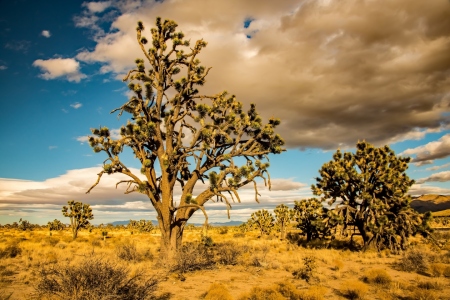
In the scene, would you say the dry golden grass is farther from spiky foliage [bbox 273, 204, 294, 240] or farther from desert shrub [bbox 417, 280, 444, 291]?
spiky foliage [bbox 273, 204, 294, 240]

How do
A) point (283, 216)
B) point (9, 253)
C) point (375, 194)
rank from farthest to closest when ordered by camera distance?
point (283, 216) → point (375, 194) → point (9, 253)

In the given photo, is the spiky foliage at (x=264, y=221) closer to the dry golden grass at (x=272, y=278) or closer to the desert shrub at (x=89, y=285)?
the dry golden grass at (x=272, y=278)

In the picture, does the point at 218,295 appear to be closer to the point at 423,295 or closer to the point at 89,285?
the point at 89,285

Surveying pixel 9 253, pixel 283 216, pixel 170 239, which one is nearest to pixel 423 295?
pixel 170 239

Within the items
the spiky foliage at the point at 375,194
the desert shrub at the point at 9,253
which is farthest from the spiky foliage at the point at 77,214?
the spiky foliage at the point at 375,194

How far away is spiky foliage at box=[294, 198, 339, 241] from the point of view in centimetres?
1977

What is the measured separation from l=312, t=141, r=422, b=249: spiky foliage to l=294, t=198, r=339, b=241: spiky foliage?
33.1 inches

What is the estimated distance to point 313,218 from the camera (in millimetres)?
26250

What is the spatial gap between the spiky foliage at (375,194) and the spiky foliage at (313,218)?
2.76 feet

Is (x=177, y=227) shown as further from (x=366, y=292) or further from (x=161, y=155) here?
(x=366, y=292)

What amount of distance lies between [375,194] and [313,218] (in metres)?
7.85

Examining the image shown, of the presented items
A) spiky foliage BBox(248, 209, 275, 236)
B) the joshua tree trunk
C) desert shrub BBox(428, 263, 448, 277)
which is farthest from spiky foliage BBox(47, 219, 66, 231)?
desert shrub BBox(428, 263, 448, 277)

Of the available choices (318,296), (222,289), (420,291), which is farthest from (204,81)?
(420,291)

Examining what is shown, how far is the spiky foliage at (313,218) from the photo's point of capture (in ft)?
64.8
